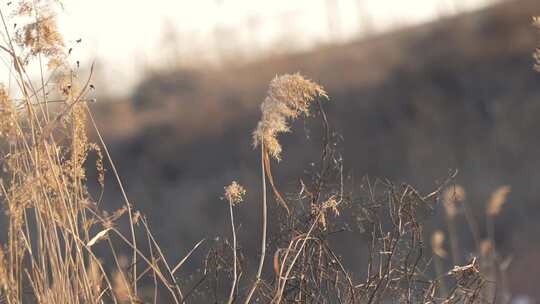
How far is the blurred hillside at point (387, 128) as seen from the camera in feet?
59.0

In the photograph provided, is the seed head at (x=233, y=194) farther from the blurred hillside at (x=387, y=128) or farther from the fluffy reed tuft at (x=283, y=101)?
the blurred hillside at (x=387, y=128)

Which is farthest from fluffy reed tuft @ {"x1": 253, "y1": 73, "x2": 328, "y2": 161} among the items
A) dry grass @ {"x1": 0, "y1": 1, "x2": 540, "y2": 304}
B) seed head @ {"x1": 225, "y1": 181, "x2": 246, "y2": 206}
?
seed head @ {"x1": 225, "y1": 181, "x2": 246, "y2": 206}

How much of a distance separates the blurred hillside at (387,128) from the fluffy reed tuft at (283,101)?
32.5 ft

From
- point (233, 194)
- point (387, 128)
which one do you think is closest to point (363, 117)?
point (387, 128)

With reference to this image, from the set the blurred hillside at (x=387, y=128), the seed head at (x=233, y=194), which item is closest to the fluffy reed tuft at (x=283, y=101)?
the seed head at (x=233, y=194)

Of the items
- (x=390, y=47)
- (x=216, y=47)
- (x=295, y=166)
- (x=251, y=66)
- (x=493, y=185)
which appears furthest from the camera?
(x=216, y=47)

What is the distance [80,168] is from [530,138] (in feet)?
55.0

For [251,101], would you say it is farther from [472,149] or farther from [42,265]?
→ [42,265]

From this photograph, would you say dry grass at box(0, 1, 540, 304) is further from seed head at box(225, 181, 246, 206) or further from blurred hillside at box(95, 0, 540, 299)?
blurred hillside at box(95, 0, 540, 299)

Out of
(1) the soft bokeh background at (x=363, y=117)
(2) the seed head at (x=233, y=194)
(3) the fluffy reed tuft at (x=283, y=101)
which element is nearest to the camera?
(3) the fluffy reed tuft at (x=283, y=101)

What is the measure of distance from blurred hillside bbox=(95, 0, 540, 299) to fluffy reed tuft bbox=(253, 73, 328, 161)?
9897 mm

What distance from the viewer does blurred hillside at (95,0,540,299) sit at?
1798cm

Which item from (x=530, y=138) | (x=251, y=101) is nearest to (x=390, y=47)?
(x=251, y=101)

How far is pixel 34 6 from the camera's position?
2500mm
